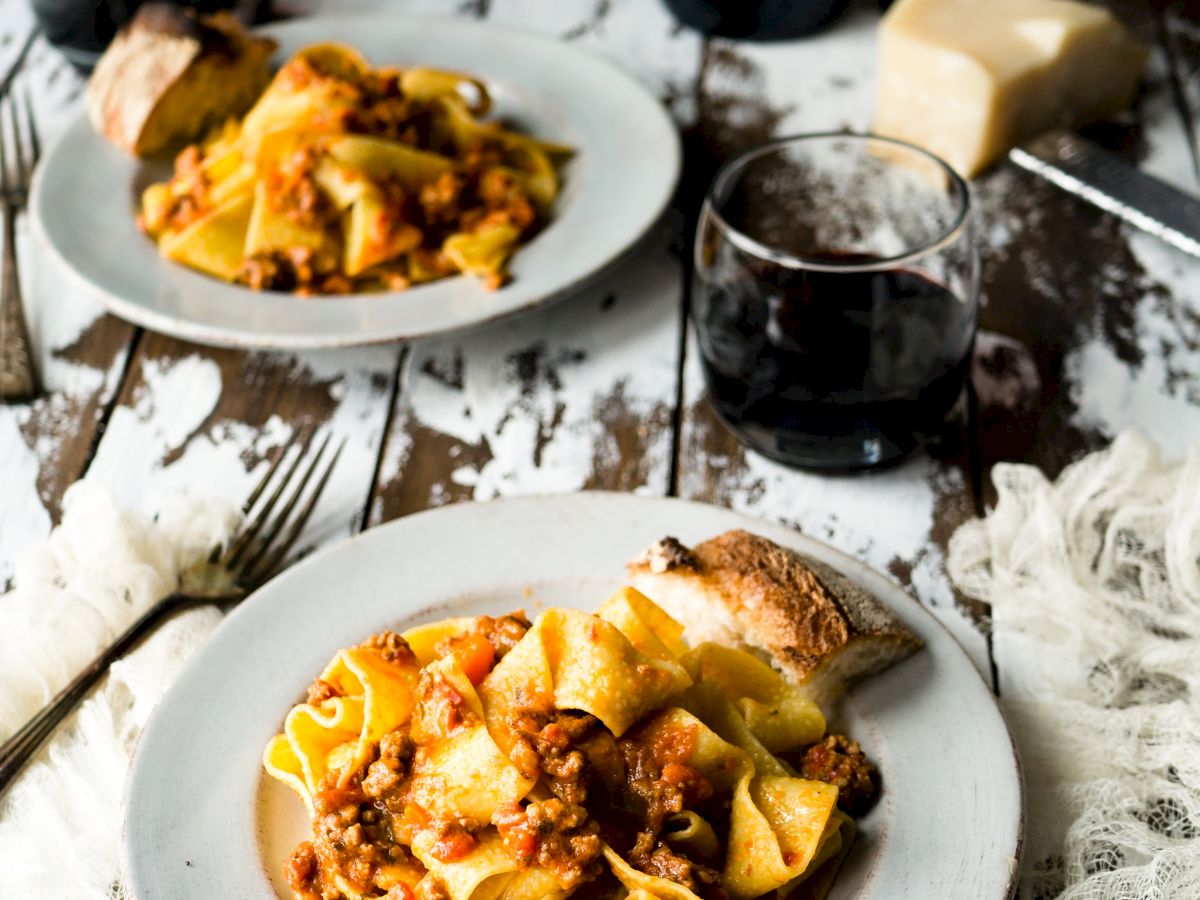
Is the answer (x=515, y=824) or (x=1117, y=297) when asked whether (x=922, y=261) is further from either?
(x=515, y=824)

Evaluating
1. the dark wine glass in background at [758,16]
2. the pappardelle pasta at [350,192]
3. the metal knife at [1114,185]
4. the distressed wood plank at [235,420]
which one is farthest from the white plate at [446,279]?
the metal knife at [1114,185]

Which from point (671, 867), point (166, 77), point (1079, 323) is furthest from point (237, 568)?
point (1079, 323)

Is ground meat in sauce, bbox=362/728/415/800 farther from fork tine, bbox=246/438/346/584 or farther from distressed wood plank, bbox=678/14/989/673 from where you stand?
distressed wood plank, bbox=678/14/989/673

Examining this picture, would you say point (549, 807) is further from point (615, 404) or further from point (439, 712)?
point (615, 404)

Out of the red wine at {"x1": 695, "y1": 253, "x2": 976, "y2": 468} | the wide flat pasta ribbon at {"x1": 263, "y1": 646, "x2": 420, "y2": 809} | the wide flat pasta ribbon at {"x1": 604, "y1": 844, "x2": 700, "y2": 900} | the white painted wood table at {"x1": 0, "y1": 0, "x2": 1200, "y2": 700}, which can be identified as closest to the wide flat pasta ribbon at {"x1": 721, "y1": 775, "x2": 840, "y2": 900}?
the wide flat pasta ribbon at {"x1": 604, "y1": 844, "x2": 700, "y2": 900}

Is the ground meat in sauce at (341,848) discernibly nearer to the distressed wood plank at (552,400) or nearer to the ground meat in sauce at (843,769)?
the ground meat in sauce at (843,769)

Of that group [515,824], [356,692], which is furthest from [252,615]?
[515,824]
